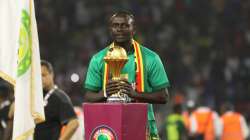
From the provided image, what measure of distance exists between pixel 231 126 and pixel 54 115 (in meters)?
10.2

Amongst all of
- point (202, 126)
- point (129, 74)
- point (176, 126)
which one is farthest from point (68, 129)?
point (202, 126)

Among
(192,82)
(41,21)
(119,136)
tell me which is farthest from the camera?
(41,21)

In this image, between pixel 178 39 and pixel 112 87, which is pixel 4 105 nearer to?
pixel 112 87

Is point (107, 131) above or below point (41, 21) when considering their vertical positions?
below

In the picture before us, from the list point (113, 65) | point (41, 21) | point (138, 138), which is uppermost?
point (41, 21)

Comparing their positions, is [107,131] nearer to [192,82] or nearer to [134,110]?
[134,110]

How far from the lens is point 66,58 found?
27266 mm

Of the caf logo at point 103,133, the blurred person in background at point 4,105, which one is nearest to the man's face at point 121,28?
the caf logo at point 103,133

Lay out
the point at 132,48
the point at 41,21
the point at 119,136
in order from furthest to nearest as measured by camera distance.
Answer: the point at 41,21, the point at 132,48, the point at 119,136

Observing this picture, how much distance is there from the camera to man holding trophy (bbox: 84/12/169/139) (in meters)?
7.98

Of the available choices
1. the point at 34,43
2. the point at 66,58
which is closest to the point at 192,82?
the point at 66,58

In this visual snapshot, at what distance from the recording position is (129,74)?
8336mm

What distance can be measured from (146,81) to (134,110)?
0.60m

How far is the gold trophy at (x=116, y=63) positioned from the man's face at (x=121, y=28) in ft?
0.91
